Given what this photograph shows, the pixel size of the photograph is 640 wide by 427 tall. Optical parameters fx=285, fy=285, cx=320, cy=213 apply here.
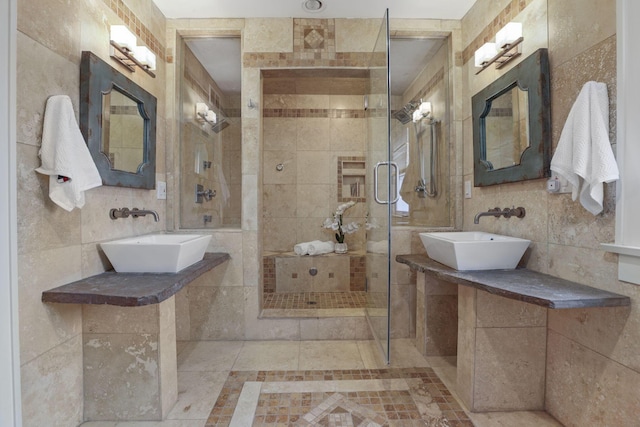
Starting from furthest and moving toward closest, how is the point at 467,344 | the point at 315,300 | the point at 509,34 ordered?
the point at 315,300 < the point at 509,34 < the point at 467,344

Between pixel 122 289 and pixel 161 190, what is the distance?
1096mm

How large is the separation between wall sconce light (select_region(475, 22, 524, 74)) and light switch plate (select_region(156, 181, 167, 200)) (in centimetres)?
242

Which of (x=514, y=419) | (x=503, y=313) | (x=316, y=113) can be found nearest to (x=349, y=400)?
(x=514, y=419)

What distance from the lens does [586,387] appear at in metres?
1.28

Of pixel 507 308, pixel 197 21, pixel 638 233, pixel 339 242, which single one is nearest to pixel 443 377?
pixel 507 308

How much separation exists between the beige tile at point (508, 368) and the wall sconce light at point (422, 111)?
5.76ft

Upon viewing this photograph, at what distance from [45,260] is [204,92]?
1.80 metres

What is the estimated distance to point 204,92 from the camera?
250 centimetres

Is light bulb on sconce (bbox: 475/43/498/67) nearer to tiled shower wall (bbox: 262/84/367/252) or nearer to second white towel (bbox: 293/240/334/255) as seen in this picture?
tiled shower wall (bbox: 262/84/367/252)

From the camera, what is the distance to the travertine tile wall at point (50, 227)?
3.76ft

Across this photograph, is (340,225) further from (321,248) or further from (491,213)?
(491,213)

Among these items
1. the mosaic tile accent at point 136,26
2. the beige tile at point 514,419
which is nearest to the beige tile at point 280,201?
the mosaic tile accent at point 136,26

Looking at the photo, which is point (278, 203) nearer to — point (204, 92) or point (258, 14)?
point (204, 92)

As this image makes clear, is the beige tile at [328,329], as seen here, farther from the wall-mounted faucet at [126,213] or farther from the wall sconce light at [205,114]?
the wall sconce light at [205,114]
